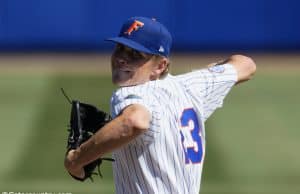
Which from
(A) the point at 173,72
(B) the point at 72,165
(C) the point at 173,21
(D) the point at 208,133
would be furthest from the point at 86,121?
(C) the point at 173,21

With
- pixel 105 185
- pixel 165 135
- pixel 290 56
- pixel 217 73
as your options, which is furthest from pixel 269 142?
pixel 290 56

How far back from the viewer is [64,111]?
31.5 ft

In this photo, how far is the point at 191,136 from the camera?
3410 mm

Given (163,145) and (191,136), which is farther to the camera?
(191,136)

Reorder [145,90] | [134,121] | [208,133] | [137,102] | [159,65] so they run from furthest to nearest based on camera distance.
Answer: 1. [208,133]
2. [159,65]
3. [145,90]
4. [137,102]
5. [134,121]

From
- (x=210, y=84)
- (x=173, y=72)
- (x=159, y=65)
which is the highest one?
(x=159, y=65)

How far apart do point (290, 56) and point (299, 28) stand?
595 mm

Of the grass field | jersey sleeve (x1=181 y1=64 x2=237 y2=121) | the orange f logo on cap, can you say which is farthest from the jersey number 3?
the grass field

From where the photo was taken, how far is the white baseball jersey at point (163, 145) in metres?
3.18

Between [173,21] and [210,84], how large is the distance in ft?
35.1

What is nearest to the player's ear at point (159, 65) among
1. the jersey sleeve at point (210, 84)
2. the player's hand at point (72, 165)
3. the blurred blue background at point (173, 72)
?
the jersey sleeve at point (210, 84)

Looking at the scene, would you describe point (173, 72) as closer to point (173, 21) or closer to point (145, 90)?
point (173, 21)

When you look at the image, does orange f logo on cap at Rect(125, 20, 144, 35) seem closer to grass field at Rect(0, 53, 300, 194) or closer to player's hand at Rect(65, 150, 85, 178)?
player's hand at Rect(65, 150, 85, 178)

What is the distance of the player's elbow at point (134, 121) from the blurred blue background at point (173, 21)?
11303 mm
